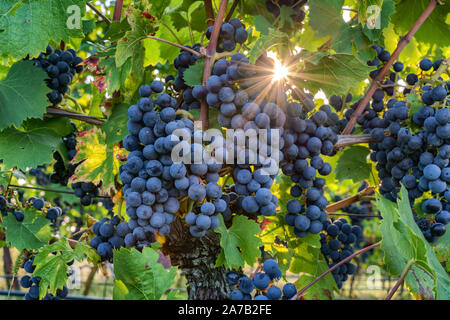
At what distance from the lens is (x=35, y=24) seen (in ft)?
5.15

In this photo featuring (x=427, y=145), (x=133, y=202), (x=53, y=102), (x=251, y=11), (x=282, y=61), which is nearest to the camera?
(x=133, y=202)

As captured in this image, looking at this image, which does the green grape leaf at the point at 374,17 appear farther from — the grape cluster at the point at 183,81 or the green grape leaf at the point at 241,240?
the green grape leaf at the point at 241,240

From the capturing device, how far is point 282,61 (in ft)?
4.46

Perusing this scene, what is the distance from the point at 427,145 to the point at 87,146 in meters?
1.44

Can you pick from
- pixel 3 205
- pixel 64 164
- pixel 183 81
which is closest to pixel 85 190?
pixel 64 164

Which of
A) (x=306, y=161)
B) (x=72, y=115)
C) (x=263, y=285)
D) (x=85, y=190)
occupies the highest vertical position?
(x=72, y=115)

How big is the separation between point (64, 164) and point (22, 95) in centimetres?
43

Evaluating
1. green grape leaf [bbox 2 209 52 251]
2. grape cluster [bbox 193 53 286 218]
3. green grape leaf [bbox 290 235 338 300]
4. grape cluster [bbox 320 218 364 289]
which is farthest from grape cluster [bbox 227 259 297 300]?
green grape leaf [bbox 2 209 52 251]

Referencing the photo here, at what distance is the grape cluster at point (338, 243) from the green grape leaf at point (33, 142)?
1.48 metres

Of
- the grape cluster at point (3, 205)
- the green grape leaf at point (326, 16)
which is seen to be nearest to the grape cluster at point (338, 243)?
the green grape leaf at point (326, 16)

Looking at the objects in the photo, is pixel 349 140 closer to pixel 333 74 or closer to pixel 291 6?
pixel 333 74

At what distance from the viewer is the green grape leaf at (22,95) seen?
177 cm
